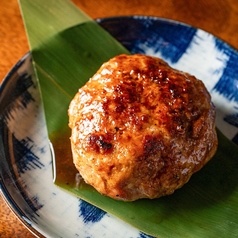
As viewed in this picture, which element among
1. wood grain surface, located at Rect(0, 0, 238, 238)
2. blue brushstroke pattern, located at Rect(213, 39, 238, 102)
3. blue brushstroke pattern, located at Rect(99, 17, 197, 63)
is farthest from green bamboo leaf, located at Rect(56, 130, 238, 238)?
wood grain surface, located at Rect(0, 0, 238, 238)

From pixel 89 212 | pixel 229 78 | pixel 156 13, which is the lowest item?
pixel 89 212

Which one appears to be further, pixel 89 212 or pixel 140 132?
pixel 89 212

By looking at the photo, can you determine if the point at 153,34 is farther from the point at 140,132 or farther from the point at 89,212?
the point at 89,212

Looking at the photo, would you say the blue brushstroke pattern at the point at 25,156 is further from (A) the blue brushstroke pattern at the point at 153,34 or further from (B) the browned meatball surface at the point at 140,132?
(A) the blue brushstroke pattern at the point at 153,34

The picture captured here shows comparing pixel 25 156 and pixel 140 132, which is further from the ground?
pixel 140 132

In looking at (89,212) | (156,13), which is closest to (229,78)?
(156,13)

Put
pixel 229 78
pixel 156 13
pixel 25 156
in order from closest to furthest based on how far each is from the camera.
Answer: pixel 25 156 < pixel 229 78 < pixel 156 13

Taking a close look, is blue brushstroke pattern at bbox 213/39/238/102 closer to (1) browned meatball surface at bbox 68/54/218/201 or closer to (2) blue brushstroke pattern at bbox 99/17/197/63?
(2) blue brushstroke pattern at bbox 99/17/197/63
